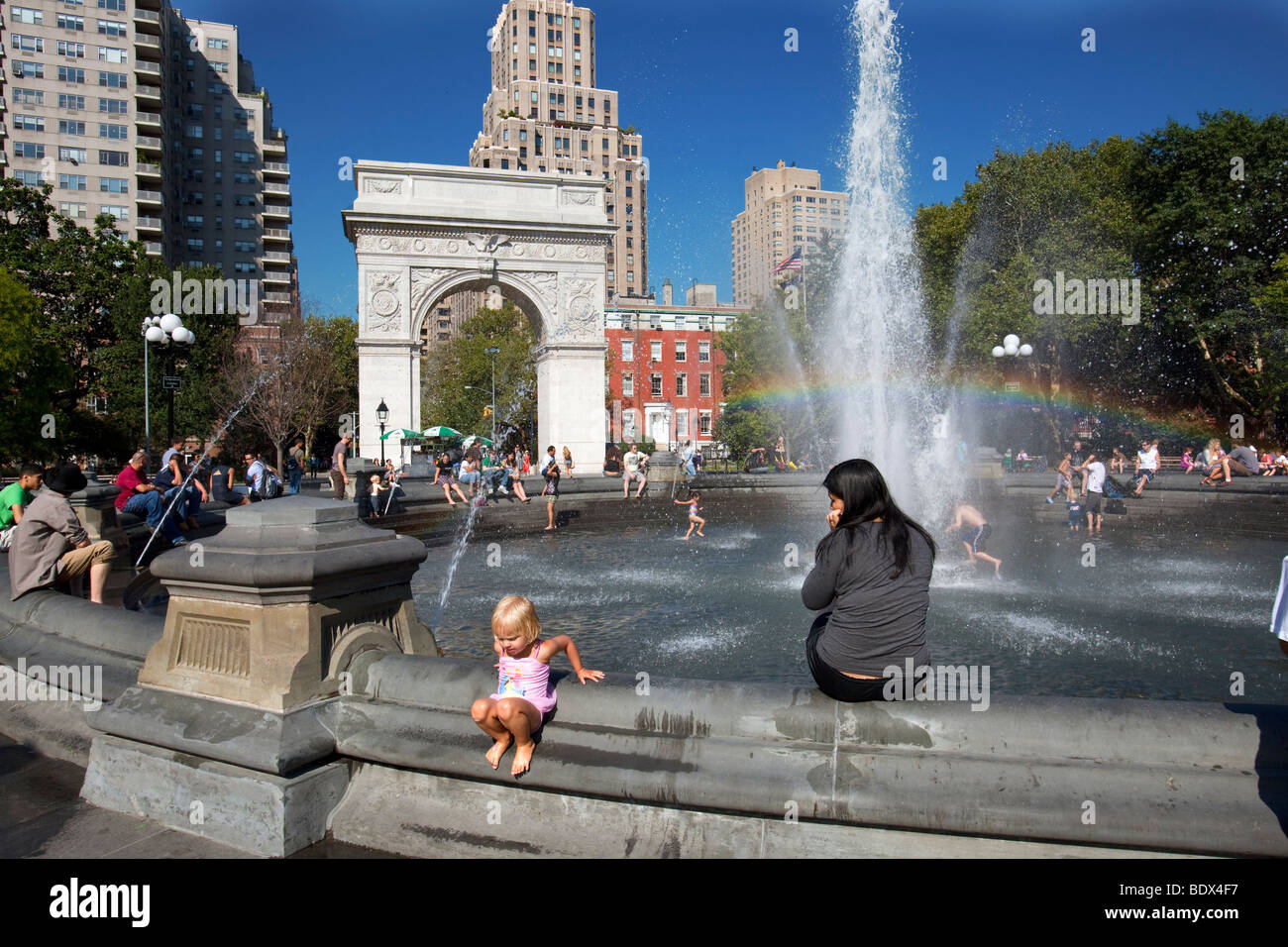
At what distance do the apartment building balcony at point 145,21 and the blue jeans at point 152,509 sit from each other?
221ft

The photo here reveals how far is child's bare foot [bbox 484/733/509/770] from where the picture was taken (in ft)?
10.4

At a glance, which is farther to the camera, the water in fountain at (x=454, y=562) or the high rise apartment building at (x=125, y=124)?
the high rise apartment building at (x=125, y=124)

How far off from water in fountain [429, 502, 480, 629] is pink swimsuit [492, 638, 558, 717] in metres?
→ 4.72

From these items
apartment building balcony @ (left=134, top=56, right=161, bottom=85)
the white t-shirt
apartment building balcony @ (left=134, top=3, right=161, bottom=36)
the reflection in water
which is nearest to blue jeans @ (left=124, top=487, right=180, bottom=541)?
the reflection in water

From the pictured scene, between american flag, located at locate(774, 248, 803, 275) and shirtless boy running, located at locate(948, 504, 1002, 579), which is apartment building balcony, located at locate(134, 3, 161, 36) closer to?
american flag, located at locate(774, 248, 803, 275)

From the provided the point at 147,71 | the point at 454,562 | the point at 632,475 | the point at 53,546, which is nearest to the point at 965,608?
the point at 454,562

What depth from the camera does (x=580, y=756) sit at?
3.12 m

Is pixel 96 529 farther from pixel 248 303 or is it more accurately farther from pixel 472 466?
pixel 248 303

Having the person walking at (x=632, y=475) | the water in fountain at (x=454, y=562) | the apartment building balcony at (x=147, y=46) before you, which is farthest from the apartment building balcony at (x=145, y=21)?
the water in fountain at (x=454, y=562)

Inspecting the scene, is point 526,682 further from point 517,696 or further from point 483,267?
point 483,267

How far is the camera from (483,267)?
3525cm

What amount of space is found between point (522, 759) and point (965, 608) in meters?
6.23

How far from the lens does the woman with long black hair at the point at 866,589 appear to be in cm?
319

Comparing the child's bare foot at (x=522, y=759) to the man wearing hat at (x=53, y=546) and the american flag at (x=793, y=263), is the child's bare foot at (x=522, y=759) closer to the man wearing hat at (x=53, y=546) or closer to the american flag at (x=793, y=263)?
the man wearing hat at (x=53, y=546)
